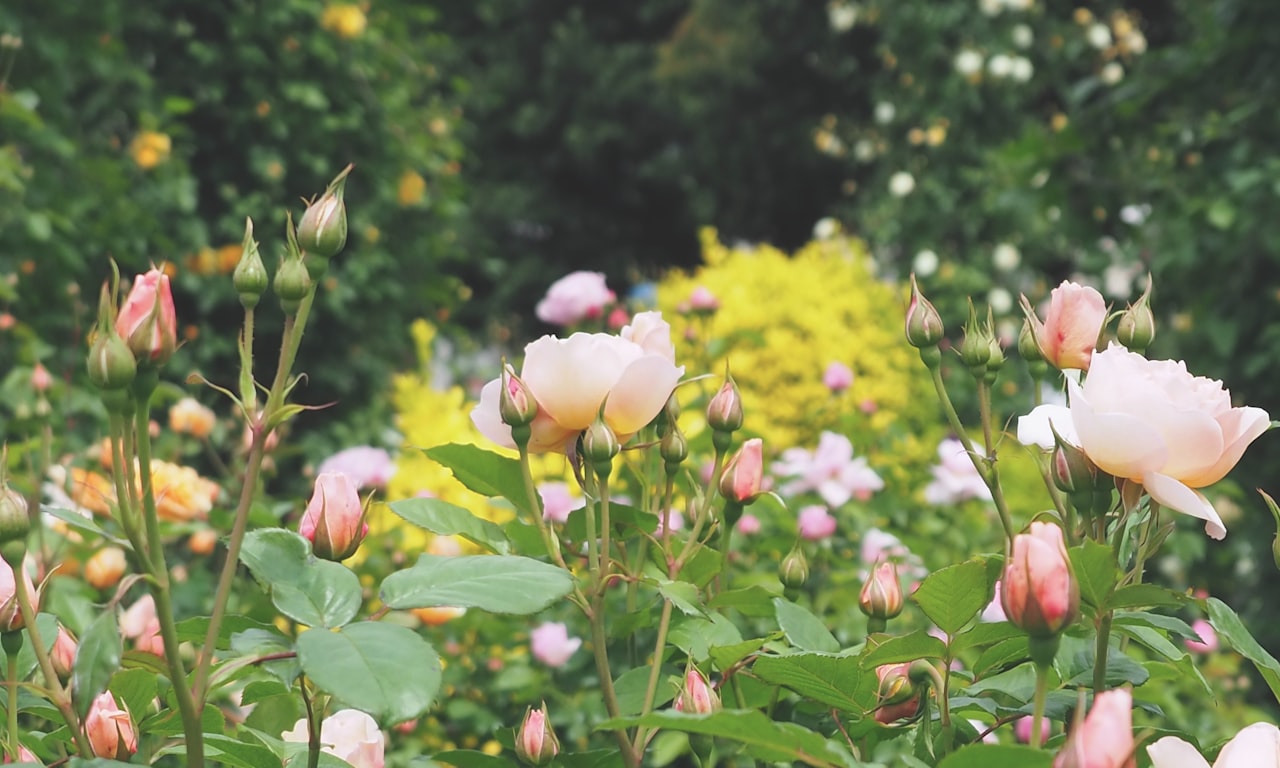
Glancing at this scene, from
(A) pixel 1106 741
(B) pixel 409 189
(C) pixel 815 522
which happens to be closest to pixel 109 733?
(A) pixel 1106 741

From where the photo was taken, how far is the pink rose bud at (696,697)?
52cm

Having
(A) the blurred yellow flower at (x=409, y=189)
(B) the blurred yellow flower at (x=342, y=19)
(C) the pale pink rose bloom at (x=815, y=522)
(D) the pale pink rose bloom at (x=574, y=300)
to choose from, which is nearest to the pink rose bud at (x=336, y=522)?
(C) the pale pink rose bloom at (x=815, y=522)

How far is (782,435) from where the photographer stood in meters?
3.59

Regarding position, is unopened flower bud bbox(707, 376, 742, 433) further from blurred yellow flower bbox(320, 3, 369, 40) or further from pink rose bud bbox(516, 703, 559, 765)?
blurred yellow flower bbox(320, 3, 369, 40)

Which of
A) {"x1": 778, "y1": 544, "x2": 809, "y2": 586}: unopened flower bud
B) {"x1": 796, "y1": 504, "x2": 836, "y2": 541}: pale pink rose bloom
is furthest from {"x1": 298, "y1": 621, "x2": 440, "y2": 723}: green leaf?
{"x1": 796, "y1": 504, "x2": 836, "y2": 541}: pale pink rose bloom

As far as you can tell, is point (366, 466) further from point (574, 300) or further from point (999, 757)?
point (999, 757)

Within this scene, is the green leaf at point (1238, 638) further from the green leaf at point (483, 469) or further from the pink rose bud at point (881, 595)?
the green leaf at point (483, 469)

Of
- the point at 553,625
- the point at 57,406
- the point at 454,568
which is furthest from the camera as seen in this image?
the point at 57,406

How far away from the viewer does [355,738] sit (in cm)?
62

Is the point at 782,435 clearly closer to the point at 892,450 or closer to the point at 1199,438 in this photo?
the point at 892,450

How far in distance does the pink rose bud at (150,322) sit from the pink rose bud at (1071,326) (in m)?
0.41

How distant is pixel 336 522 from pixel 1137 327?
1.44ft

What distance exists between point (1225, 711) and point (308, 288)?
213cm

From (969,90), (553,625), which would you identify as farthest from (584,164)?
(553,625)
